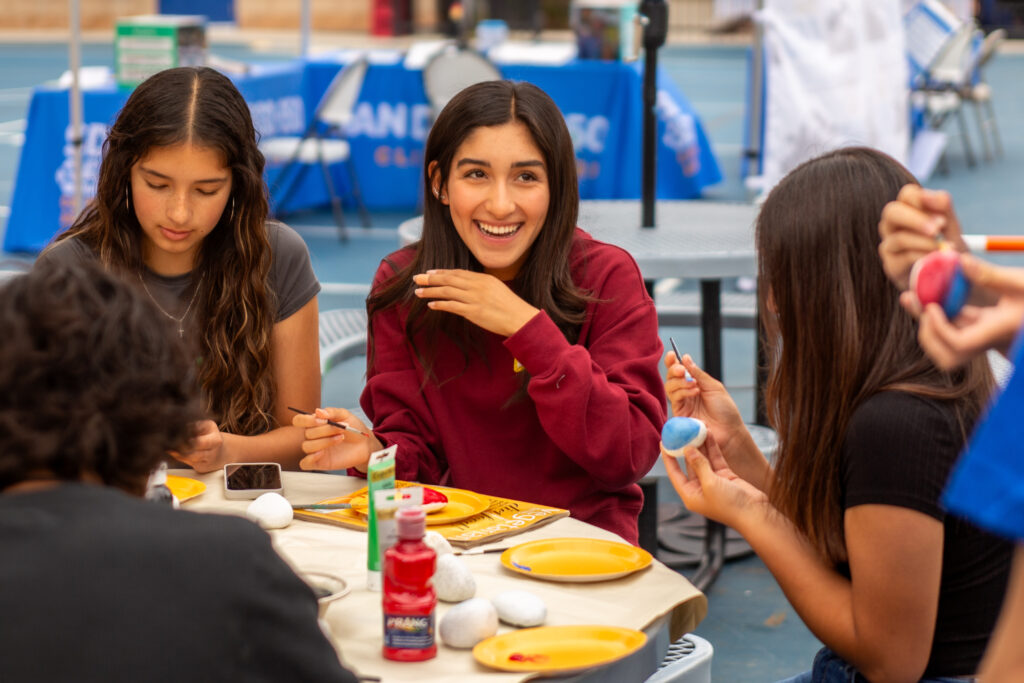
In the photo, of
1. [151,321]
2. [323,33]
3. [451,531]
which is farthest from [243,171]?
[323,33]

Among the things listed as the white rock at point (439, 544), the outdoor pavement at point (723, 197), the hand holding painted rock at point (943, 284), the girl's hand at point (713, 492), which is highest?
the hand holding painted rock at point (943, 284)

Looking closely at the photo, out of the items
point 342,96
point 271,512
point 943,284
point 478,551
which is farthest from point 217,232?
point 342,96

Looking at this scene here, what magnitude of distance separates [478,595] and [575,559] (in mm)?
183

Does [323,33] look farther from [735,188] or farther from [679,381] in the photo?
[679,381]

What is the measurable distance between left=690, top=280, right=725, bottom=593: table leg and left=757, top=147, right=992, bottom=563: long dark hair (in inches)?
70.6

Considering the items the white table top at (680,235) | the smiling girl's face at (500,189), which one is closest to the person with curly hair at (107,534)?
the smiling girl's face at (500,189)

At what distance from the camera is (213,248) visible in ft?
8.45

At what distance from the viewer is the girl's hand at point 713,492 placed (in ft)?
5.78

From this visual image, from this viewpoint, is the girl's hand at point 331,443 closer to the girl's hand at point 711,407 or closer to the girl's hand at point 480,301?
the girl's hand at point 480,301

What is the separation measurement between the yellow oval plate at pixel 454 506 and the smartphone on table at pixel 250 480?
0.14m

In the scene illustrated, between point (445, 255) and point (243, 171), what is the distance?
1.53ft

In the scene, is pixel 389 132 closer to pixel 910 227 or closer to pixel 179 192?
pixel 179 192

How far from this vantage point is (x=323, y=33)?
79.3 ft

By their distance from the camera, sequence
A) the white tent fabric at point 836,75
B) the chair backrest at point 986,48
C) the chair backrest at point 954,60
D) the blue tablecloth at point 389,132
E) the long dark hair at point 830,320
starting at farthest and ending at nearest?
1. the chair backrest at point 986,48
2. the chair backrest at point 954,60
3. the blue tablecloth at point 389,132
4. the white tent fabric at point 836,75
5. the long dark hair at point 830,320
